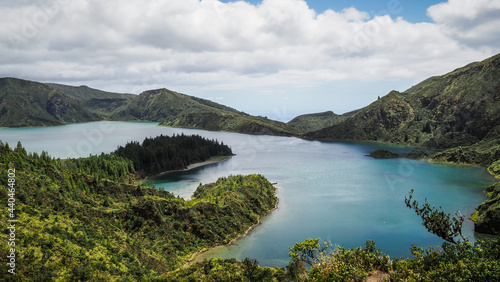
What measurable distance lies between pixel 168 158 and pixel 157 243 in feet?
365

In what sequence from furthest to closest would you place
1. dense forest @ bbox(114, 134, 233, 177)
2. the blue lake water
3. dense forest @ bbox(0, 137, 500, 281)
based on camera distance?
1. dense forest @ bbox(114, 134, 233, 177)
2. the blue lake water
3. dense forest @ bbox(0, 137, 500, 281)

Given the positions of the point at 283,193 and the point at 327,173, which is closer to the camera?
the point at 283,193

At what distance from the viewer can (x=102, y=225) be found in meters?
58.5

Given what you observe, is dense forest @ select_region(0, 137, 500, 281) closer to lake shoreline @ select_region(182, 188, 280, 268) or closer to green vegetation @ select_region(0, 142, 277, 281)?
green vegetation @ select_region(0, 142, 277, 281)

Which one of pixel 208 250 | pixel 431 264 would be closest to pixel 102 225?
pixel 208 250

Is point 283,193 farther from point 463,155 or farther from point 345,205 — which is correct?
point 463,155

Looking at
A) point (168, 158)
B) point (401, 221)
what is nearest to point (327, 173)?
point (401, 221)

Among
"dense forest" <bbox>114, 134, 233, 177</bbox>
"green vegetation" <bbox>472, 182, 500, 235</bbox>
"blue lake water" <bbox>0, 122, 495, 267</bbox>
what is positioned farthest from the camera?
"dense forest" <bbox>114, 134, 233, 177</bbox>

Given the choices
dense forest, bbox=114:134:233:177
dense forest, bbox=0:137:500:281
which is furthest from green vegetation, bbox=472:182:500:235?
dense forest, bbox=114:134:233:177

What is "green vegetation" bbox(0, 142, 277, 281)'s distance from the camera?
39.3 metres

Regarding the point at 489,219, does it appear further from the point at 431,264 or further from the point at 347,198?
the point at 431,264

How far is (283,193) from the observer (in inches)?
4695

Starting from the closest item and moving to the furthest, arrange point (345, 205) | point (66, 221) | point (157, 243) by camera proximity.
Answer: point (66, 221) < point (157, 243) < point (345, 205)

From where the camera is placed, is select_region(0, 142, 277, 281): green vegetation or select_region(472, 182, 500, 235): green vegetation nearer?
select_region(0, 142, 277, 281): green vegetation
